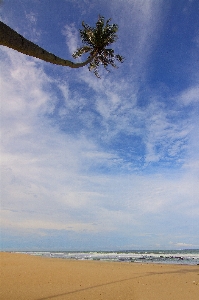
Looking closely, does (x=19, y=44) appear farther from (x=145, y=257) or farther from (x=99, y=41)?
(x=145, y=257)

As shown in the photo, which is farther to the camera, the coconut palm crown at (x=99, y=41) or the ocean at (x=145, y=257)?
the ocean at (x=145, y=257)

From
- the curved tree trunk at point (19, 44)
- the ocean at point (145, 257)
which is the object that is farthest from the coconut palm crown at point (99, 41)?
the ocean at point (145, 257)

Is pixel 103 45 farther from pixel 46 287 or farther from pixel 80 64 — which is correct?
pixel 46 287

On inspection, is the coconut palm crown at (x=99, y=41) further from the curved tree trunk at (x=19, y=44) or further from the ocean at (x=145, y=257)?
the ocean at (x=145, y=257)

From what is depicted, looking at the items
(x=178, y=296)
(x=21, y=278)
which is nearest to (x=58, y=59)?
(x=178, y=296)

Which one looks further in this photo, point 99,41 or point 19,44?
point 99,41

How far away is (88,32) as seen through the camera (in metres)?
12.3

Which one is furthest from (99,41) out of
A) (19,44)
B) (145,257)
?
Result: (145,257)

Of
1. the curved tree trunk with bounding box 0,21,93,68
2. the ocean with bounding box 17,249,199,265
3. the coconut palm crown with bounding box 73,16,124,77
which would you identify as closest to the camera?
the curved tree trunk with bounding box 0,21,93,68

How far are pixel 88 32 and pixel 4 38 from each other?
8583 millimetres

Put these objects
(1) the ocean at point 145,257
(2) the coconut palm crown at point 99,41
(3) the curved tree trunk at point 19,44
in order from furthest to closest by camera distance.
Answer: (1) the ocean at point 145,257 → (2) the coconut palm crown at point 99,41 → (3) the curved tree trunk at point 19,44

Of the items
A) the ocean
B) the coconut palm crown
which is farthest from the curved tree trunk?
the ocean

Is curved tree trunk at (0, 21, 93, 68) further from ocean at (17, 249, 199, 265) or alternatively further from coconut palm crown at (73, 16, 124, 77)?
ocean at (17, 249, 199, 265)

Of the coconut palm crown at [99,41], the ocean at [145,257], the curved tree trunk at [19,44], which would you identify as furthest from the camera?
the ocean at [145,257]
